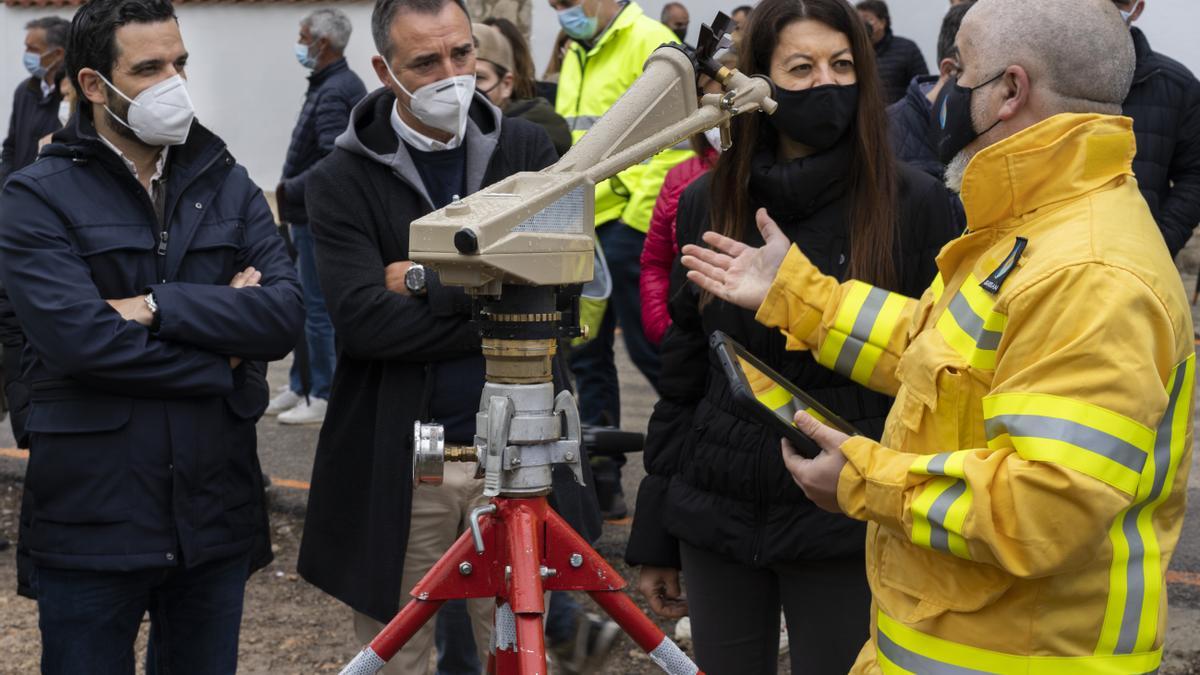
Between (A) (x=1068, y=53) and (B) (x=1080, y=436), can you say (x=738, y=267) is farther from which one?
(B) (x=1080, y=436)

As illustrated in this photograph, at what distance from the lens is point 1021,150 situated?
6.48 ft

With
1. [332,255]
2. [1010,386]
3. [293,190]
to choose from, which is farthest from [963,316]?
[293,190]

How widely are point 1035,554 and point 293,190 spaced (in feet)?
18.7

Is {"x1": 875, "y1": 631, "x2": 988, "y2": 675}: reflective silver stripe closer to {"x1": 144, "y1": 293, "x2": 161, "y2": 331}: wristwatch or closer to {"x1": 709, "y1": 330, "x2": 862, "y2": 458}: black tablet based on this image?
{"x1": 709, "y1": 330, "x2": 862, "y2": 458}: black tablet

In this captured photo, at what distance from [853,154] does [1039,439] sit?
113 cm

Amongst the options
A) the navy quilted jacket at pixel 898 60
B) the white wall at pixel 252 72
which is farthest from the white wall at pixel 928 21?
the white wall at pixel 252 72

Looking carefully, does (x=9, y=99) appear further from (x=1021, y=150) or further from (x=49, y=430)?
(x=1021, y=150)

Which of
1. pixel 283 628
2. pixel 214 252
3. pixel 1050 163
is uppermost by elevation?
pixel 1050 163

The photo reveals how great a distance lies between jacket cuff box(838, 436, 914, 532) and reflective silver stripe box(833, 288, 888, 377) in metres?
0.43

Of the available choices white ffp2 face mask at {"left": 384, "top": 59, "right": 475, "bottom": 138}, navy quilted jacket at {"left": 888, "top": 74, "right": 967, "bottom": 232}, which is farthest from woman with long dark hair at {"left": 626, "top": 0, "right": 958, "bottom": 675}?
navy quilted jacket at {"left": 888, "top": 74, "right": 967, "bottom": 232}

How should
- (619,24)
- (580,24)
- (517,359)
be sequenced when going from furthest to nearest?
1. (580,24)
2. (619,24)
3. (517,359)

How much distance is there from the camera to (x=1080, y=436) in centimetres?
176

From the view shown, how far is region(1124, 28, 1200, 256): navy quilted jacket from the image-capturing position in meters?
5.08

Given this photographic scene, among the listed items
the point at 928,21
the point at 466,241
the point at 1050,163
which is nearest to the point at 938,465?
the point at 1050,163
